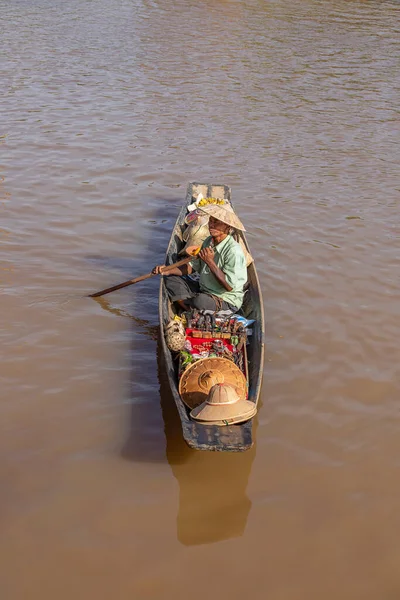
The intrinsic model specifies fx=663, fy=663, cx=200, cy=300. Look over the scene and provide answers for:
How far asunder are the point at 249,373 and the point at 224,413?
0.87 m

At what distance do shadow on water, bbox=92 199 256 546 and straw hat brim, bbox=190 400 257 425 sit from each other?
492mm

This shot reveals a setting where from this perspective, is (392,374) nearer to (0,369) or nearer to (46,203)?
(0,369)

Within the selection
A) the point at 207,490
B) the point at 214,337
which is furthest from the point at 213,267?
the point at 207,490

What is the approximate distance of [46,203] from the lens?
325 inches

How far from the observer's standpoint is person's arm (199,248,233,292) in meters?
5.30

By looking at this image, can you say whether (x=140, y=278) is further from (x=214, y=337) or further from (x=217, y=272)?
(x=214, y=337)

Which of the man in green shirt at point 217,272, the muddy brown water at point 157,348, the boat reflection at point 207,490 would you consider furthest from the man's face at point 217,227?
the boat reflection at point 207,490

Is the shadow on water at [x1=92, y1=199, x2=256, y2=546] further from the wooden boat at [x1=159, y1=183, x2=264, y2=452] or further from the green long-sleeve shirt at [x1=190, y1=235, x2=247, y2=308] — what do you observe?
the green long-sleeve shirt at [x1=190, y1=235, x2=247, y2=308]

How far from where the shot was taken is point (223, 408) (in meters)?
4.02

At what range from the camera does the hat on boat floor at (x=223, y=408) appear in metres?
3.98

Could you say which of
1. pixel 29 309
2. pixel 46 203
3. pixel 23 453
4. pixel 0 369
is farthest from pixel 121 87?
pixel 23 453

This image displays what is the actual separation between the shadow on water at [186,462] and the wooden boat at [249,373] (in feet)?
0.97

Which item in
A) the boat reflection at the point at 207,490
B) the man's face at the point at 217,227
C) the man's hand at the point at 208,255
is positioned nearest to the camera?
the boat reflection at the point at 207,490

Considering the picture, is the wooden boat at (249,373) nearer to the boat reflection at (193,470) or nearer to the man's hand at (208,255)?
the boat reflection at (193,470)
